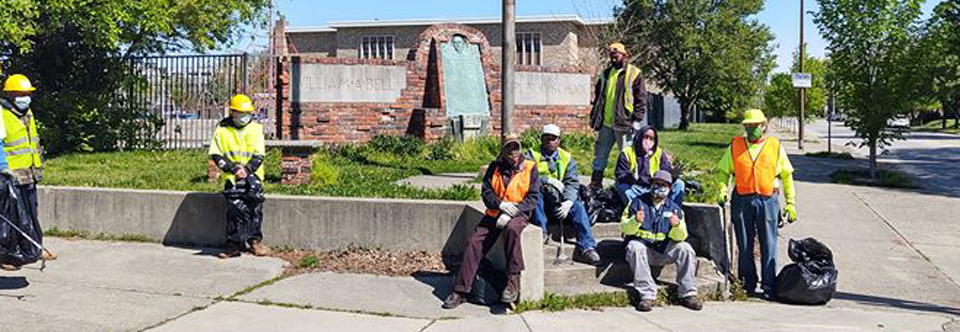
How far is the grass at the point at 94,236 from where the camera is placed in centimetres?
922

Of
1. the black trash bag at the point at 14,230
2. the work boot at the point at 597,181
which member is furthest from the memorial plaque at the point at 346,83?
the black trash bag at the point at 14,230

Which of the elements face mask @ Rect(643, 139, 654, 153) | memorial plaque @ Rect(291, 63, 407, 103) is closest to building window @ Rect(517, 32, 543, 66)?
memorial plaque @ Rect(291, 63, 407, 103)

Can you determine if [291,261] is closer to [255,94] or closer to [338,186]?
[338,186]

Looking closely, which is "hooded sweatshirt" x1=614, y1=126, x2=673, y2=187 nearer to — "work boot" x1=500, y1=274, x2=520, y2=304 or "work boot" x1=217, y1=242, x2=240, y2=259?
"work boot" x1=500, y1=274, x2=520, y2=304

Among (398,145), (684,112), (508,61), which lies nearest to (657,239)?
(508,61)

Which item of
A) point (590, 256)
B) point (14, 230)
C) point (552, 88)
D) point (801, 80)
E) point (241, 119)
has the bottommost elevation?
point (590, 256)

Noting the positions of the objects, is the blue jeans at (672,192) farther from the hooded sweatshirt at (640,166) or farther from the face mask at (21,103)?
the face mask at (21,103)

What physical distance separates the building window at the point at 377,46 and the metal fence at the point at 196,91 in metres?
33.1

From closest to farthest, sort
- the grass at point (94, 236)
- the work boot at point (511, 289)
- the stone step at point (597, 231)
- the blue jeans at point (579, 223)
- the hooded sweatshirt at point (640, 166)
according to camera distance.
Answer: the work boot at point (511, 289)
the blue jeans at point (579, 223)
the hooded sweatshirt at point (640, 166)
the stone step at point (597, 231)
the grass at point (94, 236)

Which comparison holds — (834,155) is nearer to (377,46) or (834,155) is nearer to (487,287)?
(487,287)

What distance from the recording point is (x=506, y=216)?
22.2ft

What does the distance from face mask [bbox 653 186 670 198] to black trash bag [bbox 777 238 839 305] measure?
1305 mm

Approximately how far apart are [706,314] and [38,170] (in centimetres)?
591

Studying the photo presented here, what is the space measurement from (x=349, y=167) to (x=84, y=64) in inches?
310
